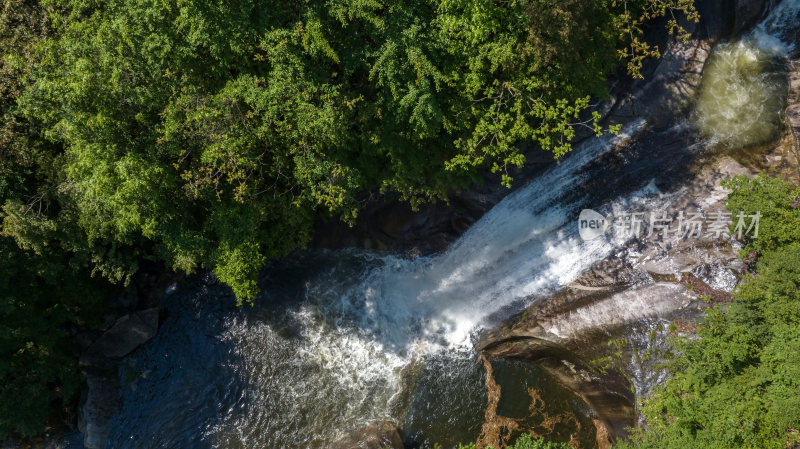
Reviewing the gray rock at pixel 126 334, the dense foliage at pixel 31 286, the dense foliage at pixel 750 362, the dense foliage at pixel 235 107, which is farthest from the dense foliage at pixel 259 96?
the dense foliage at pixel 750 362

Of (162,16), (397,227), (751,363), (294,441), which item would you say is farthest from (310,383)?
(751,363)

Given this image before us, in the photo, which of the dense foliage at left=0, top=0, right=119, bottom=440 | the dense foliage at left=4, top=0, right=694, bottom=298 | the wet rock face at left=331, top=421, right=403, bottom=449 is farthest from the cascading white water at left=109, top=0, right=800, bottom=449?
the dense foliage at left=4, top=0, right=694, bottom=298

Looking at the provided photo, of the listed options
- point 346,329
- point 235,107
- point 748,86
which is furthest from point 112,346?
point 748,86

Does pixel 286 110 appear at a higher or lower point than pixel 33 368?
higher

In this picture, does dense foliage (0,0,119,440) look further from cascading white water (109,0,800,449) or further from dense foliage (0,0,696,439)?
cascading white water (109,0,800,449)

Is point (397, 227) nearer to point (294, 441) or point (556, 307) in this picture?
point (556, 307)

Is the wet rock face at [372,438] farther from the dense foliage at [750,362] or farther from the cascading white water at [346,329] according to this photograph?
the dense foliage at [750,362]
